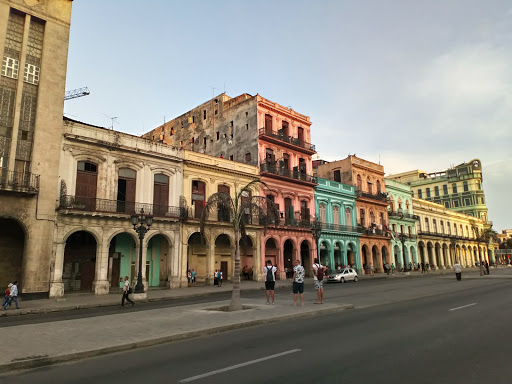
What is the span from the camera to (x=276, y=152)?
3678cm

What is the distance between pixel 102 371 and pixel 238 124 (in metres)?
33.1

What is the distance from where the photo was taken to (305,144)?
3934 cm

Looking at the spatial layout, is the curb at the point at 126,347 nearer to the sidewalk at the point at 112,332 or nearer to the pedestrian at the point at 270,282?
the sidewalk at the point at 112,332

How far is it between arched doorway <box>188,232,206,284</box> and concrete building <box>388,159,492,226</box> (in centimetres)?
6100

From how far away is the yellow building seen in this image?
2852 centimetres

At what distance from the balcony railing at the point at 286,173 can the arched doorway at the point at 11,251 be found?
20.3 metres

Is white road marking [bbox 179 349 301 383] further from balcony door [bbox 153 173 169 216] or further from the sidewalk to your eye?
balcony door [bbox 153 173 169 216]

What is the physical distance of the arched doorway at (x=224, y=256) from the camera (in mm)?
31766

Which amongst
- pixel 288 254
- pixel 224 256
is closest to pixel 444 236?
pixel 288 254

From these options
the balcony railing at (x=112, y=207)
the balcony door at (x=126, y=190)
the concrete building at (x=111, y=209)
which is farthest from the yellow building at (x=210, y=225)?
the balcony door at (x=126, y=190)

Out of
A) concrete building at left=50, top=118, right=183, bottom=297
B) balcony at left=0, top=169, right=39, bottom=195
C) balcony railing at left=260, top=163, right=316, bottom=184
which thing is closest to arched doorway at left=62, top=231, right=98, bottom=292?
concrete building at left=50, top=118, right=183, bottom=297

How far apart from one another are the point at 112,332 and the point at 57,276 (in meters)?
14.6

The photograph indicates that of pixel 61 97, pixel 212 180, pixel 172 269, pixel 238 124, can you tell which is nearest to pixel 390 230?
pixel 238 124

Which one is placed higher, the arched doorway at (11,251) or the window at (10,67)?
the window at (10,67)
